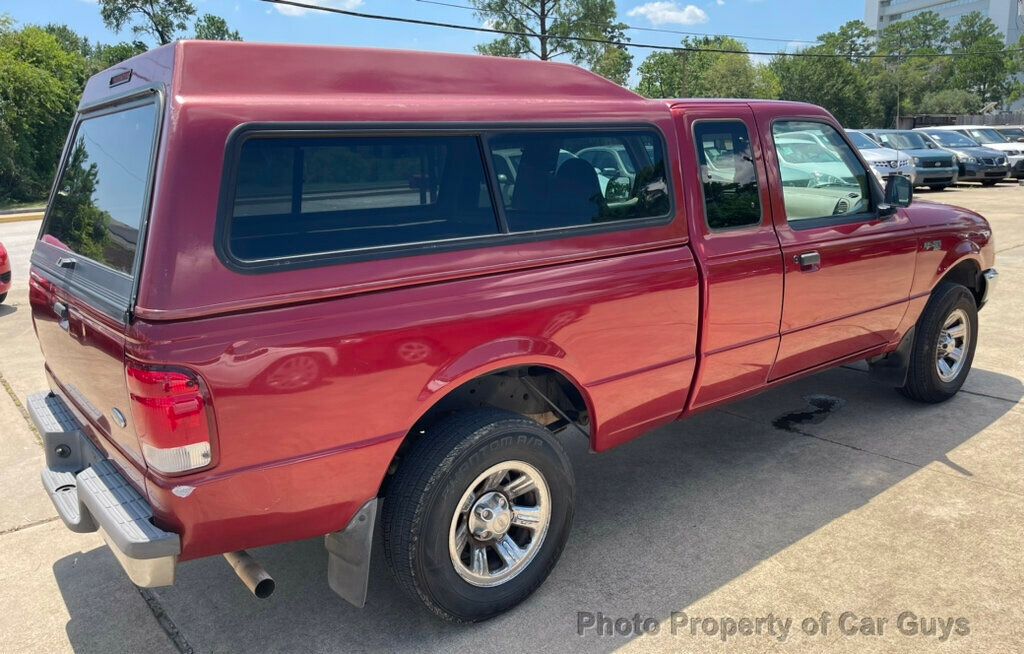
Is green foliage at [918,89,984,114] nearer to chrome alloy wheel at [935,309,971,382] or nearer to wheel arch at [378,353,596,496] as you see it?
chrome alloy wheel at [935,309,971,382]

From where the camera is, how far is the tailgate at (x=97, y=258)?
2447mm

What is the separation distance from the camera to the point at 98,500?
2551 millimetres

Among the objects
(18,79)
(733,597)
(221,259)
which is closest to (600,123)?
(221,259)

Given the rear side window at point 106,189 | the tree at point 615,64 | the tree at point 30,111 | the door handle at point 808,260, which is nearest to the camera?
the rear side window at point 106,189

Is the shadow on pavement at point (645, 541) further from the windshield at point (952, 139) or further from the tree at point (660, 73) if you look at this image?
the tree at point (660, 73)

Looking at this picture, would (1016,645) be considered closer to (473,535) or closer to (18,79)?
(473,535)

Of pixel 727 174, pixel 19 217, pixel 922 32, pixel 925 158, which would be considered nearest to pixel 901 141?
pixel 925 158

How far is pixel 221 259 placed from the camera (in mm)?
2316

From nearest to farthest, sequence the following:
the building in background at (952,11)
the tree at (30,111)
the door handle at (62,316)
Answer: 1. the door handle at (62,316)
2. the tree at (30,111)
3. the building in background at (952,11)

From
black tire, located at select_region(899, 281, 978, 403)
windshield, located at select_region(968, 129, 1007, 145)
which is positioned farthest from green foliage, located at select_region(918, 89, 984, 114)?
black tire, located at select_region(899, 281, 978, 403)

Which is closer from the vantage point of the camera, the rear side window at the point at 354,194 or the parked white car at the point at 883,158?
the rear side window at the point at 354,194

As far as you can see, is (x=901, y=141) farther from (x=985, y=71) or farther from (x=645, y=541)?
(x=985, y=71)

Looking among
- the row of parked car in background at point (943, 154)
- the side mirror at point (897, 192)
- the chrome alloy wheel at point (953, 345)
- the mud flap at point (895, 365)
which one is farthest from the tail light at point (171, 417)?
the row of parked car in background at point (943, 154)

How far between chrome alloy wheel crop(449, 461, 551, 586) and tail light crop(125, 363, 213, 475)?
941 mm
